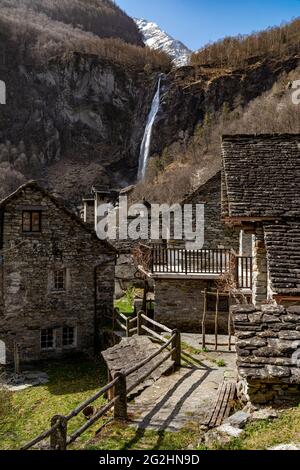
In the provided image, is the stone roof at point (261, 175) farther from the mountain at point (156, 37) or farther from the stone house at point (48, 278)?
the mountain at point (156, 37)

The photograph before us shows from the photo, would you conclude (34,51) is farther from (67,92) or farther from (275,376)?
(275,376)

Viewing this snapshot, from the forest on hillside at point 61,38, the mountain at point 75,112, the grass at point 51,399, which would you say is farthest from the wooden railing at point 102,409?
the forest on hillside at point 61,38

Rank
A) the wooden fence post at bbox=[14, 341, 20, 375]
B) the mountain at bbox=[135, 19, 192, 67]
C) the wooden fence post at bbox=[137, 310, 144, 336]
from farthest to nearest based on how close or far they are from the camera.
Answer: the mountain at bbox=[135, 19, 192, 67] → the wooden fence post at bbox=[14, 341, 20, 375] → the wooden fence post at bbox=[137, 310, 144, 336]

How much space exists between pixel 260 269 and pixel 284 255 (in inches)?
65.7

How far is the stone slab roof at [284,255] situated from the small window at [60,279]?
1143cm

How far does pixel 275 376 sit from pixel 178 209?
1931 cm

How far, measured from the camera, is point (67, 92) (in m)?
77.5

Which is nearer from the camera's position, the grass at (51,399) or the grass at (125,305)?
the grass at (51,399)

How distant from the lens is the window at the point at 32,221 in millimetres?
19266

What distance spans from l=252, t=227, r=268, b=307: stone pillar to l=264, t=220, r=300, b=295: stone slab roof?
506 millimetres

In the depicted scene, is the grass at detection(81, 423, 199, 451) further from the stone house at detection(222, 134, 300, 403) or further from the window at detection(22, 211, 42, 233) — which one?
the window at detection(22, 211, 42, 233)

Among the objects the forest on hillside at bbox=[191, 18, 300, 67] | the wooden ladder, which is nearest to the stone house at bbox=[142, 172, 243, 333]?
the wooden ladder

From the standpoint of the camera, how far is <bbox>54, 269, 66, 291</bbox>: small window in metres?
19.8

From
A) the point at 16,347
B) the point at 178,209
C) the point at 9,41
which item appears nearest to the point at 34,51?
the point at 9,41
